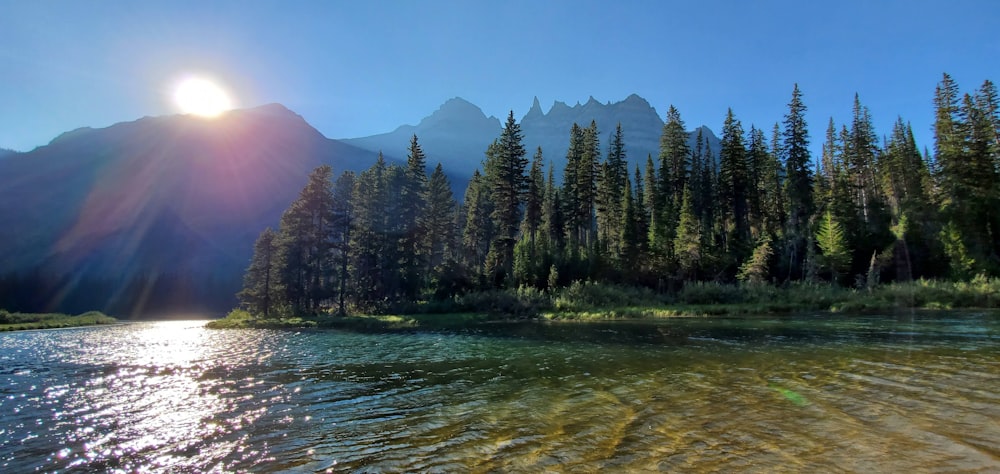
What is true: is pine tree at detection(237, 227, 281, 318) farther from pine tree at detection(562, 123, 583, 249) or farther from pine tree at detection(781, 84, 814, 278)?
pine tree at detection(781, 84, 814, 278)

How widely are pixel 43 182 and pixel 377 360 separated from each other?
217m

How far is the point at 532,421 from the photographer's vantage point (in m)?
7.92

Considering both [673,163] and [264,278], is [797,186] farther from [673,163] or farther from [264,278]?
[264,278]

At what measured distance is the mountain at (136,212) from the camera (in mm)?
129000

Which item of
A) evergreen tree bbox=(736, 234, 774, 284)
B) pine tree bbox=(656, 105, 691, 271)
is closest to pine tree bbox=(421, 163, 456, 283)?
pine tree bbox=(656, 105, 691, 271)

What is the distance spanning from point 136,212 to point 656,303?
185 meters

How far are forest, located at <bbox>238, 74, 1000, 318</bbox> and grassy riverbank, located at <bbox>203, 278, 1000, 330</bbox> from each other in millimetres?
3685

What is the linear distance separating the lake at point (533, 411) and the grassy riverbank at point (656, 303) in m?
20.9

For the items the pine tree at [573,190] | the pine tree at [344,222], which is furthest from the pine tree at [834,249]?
the pine tree at [344,222]

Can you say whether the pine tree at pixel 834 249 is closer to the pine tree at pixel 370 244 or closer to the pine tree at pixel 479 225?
the pine tree at pixel 479 225

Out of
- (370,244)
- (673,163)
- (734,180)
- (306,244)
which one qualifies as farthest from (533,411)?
(673,163)

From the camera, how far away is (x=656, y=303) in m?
44.6

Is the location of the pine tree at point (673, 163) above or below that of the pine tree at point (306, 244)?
above

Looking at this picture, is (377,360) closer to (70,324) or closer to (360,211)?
(360,211)
